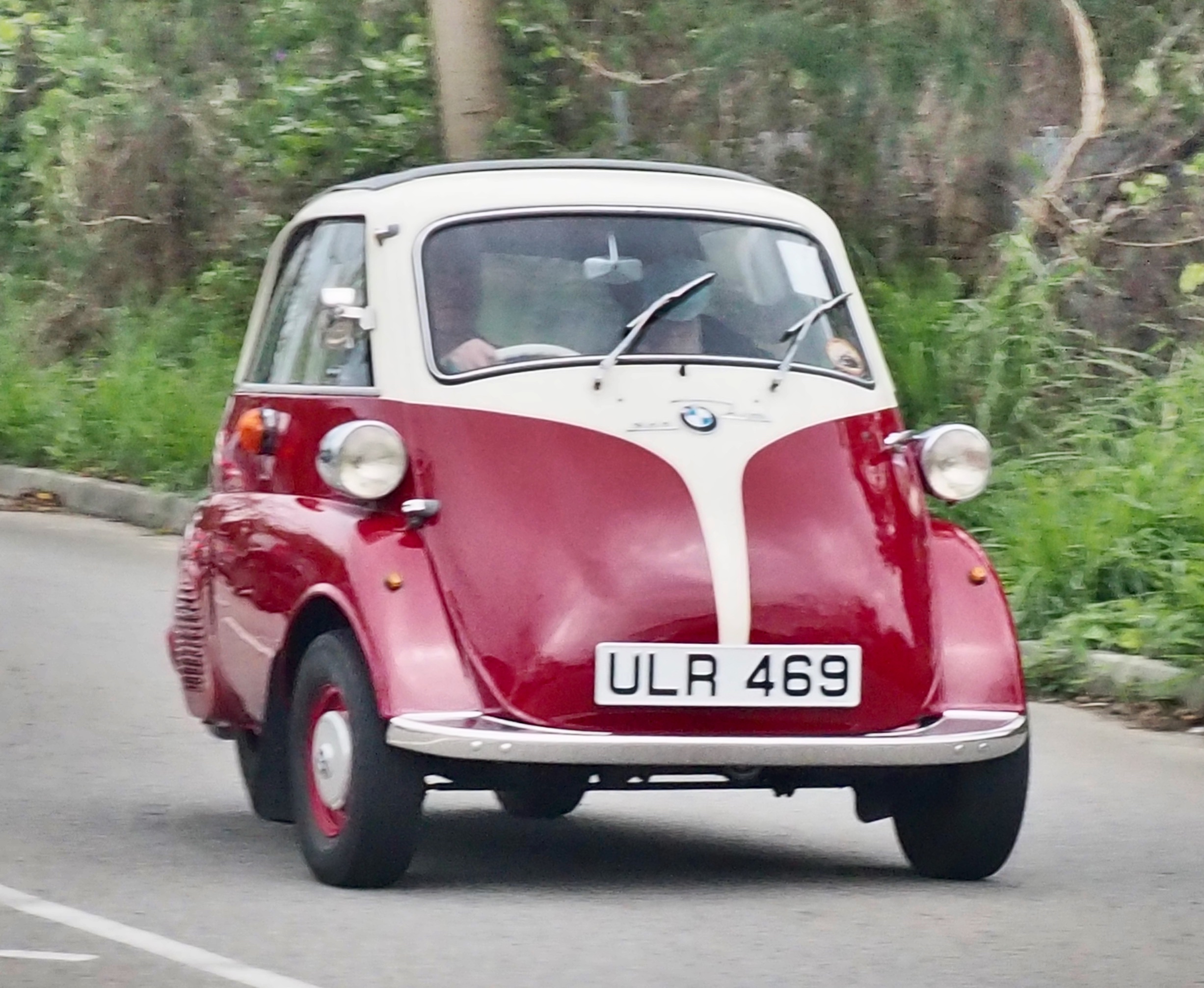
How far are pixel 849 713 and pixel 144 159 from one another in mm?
13840

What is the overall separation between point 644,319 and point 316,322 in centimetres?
94

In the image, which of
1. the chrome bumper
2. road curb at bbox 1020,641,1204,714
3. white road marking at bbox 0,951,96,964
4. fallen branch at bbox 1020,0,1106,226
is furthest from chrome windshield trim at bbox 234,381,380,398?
fallen branch at bbox 1020,0,1106,226

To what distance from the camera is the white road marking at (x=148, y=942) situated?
5.07m

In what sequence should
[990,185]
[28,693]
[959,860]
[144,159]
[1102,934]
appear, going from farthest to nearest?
[144,159]
[990,185]
[28,693]
[959,860]
[1102,934]

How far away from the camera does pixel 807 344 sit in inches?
258

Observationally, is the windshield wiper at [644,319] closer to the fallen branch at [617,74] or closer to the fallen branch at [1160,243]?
the fallen branch at [1160,243]

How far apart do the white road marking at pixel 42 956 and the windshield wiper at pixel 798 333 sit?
2.12 metres

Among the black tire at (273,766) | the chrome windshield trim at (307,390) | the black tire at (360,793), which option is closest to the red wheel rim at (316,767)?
the black tire at (360,793)

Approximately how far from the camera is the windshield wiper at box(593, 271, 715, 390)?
6230mm

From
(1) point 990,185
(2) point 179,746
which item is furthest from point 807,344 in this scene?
(1) point 990,185

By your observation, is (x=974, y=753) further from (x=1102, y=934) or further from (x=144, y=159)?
(x=144, y=159)

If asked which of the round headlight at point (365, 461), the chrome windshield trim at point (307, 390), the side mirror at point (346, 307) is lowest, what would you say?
the round headlight at point (365, 461)

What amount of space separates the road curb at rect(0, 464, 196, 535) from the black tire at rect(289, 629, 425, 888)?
8.16 meters

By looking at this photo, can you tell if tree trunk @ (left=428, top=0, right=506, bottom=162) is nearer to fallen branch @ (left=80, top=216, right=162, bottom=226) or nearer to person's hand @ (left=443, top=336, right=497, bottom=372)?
fallen branch @ (left=80, top=216, right=162, bottom=226)
